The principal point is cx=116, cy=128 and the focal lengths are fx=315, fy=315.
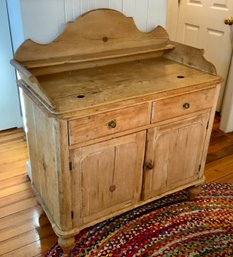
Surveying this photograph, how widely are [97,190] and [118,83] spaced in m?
0.51

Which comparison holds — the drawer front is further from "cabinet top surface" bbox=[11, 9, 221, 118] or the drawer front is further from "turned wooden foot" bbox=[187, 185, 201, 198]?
"turned wooden foot" bbox=[187, 185, 201, 198]

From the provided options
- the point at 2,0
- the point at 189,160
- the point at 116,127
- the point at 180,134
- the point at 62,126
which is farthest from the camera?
the point at 2,0

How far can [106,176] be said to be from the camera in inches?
57.4

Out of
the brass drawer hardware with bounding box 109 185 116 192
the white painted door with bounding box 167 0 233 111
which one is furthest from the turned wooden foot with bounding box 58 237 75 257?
the white painted door with bounding box 167 0 233 111

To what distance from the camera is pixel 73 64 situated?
5.33ft

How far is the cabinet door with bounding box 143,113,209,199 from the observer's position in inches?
60.8

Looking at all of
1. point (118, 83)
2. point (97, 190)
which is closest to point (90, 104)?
point (118, 83)

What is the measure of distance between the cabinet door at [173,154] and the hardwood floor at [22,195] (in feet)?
1.35

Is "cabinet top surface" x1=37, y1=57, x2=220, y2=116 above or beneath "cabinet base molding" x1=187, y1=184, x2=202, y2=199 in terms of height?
above

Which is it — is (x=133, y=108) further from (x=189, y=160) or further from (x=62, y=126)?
(x=189, y=160)

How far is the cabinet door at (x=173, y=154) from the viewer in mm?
1544

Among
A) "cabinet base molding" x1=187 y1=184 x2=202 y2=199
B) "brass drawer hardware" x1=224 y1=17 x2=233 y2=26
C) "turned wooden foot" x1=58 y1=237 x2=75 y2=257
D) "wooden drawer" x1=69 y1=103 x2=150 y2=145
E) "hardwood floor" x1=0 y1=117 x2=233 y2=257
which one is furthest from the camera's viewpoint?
"brass drawer hardware" x1=224 y1=17 x2=233 y2=26

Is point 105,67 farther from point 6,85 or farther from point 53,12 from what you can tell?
point 6,85

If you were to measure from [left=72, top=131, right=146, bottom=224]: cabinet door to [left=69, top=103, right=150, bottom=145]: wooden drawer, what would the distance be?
0.17ft
